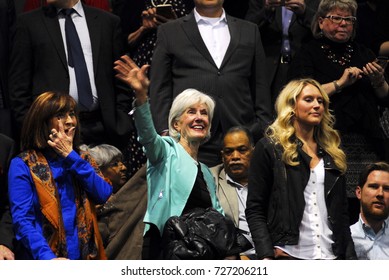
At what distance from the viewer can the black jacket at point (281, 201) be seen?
8.48m

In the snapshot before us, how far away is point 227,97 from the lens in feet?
33.4

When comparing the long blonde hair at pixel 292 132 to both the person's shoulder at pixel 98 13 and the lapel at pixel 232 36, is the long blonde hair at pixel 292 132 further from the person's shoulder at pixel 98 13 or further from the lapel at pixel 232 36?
the person's shoulder at pixel 98 13

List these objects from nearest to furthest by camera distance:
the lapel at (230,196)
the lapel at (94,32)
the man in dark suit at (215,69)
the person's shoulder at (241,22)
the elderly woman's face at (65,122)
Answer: the elderly woman's face at (65,122) < the lapel at (230,196) < the man in dark suit at (215,69) < the lapel at (94,32) < the person's shoulder at (241,22)

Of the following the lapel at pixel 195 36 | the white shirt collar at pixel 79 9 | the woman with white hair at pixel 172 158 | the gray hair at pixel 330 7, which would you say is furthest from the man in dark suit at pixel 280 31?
the woman with white hair at pixel 172 158

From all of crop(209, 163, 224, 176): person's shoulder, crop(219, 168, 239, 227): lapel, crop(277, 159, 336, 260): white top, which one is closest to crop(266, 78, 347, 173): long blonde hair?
crop(277, 159, 336, 260): white top

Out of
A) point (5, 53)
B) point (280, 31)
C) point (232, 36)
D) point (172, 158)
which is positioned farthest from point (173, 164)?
point (280, 31)

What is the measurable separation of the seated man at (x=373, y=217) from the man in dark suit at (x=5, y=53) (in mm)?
2817

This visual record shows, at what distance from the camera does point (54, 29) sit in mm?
10297

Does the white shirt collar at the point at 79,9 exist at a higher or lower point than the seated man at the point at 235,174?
higher

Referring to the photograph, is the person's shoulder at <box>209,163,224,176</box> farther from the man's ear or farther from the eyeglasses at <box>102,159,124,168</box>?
the man's ear

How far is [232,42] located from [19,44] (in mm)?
1691

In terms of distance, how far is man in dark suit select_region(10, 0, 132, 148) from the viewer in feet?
33.4
